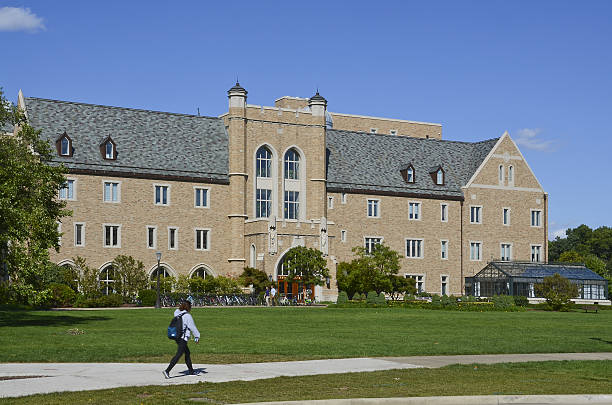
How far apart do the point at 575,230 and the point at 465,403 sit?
411 feet

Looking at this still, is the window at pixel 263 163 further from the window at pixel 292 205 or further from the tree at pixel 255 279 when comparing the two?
the tree at pixel 255 279

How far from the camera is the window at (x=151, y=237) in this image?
66.5 metres

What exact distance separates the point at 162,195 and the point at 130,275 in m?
7.49

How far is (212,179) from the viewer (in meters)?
69.1

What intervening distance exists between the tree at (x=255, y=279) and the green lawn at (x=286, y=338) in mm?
23056

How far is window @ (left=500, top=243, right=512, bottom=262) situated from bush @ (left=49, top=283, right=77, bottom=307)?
4038cm

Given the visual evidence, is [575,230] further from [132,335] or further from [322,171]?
[132,335]

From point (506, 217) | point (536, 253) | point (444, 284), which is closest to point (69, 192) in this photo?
point (444, 284)

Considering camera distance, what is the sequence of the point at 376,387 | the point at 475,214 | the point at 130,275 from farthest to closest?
the point at 475,214 → the point at 130,275 → the point at 376,387

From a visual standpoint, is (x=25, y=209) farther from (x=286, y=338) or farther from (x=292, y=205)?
(x=292, y=205)

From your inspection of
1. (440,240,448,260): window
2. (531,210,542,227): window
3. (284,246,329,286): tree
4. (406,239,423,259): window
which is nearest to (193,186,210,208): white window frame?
(284,246,329,286): tree

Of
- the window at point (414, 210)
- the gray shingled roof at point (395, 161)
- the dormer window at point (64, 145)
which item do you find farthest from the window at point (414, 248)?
the dormer window at point (64, 145)

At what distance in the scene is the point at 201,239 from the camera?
68438 millimetres

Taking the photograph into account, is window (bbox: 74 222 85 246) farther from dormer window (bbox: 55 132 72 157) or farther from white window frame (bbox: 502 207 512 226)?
white window frame (bbox: 502 207 512 226)
